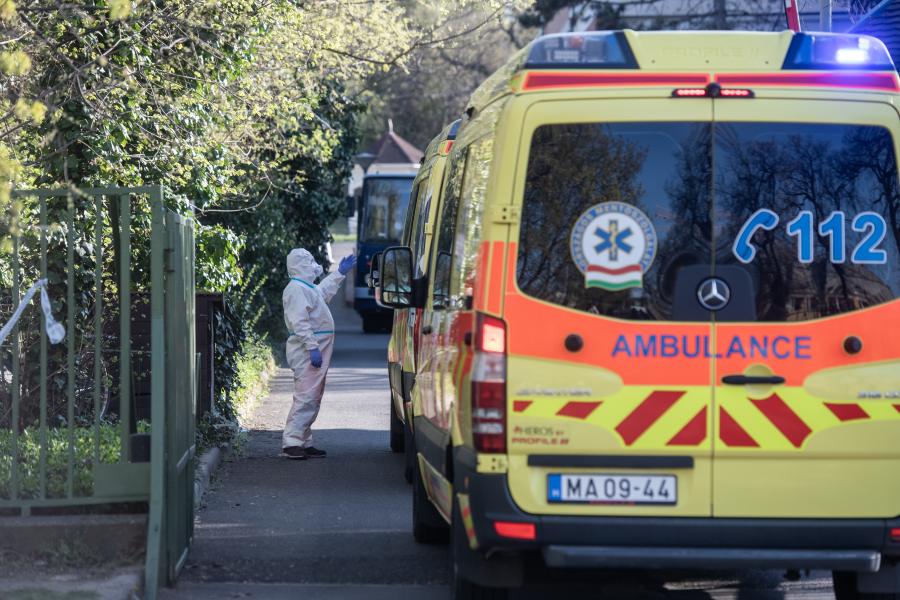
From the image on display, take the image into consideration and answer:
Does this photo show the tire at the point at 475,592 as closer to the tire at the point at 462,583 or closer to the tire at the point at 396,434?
the tire at the point at 462,583

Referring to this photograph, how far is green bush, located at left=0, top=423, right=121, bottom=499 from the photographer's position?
277 inches

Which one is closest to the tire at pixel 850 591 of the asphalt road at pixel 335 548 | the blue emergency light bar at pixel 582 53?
the asphalt road at pixel 335 548

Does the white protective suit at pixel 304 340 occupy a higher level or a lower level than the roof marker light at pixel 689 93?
lower

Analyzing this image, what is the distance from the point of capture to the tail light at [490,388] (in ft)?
16.9

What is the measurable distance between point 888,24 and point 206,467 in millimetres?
7130

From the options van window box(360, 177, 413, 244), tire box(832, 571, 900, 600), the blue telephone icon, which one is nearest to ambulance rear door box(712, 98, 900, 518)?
the blue telephone icon

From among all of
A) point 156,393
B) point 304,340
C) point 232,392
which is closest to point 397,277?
point 156,393

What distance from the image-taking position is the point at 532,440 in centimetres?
518

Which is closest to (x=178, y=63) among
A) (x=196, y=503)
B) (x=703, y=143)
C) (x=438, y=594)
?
(x=196, y=503)

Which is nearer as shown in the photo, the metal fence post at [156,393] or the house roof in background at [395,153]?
the metal fence post at [156,393]

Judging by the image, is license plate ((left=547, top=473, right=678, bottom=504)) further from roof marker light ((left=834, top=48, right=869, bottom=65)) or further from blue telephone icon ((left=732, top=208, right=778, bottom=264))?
roof marker light ((left=834, top=48, right=869, bottom=65))

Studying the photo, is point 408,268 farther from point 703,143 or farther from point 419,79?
point 419,79

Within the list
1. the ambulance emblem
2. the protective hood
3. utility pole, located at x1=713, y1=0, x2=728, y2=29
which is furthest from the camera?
utility pole, located at x1=713, y1=0, x2=728, y2=29

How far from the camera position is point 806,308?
17.4ft
